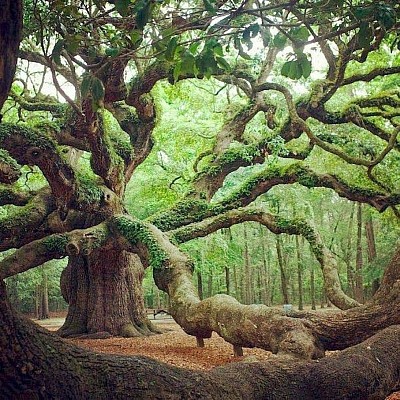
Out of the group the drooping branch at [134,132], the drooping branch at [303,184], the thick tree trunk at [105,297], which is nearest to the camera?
the drooping branch at [303,184]

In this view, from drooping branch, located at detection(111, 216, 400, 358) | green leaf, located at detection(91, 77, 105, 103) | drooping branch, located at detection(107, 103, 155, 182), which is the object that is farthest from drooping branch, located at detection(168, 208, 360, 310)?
green leaf, located at detection(91, 77, 105, 103)

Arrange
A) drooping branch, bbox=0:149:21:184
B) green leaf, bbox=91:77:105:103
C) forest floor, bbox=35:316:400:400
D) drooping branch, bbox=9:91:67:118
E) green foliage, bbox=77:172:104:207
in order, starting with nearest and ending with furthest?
1. green leaf, bbox=91:77:105:103
2. drooping branch, bbox=0:149:21:184
3. forest floor, bbox=35:316:400:400
4. green foliage, bbox=77:172:104:207
5. drooping branch, bbox=9:91:67:118

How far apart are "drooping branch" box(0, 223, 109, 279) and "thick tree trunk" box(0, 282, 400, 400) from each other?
296 inches

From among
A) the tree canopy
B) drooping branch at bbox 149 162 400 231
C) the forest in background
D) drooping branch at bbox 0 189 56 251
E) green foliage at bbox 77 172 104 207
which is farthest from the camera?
the forest in background

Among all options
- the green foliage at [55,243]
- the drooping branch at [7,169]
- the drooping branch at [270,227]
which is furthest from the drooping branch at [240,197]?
the drooping branch at [7,169]

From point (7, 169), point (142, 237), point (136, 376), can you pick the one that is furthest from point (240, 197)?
point (136, 376)

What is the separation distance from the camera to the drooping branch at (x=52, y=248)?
33.8ft

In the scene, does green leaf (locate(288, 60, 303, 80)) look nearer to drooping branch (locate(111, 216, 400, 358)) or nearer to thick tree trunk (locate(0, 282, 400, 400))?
thick tree trunk (locate(0, 282, 400, 400))

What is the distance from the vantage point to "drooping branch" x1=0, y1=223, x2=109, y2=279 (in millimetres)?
10297

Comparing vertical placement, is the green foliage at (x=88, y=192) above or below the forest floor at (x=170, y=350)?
above

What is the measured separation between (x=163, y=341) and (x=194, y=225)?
297cm

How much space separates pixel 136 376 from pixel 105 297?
10.4 m

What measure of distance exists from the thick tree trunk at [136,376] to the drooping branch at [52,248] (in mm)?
7513

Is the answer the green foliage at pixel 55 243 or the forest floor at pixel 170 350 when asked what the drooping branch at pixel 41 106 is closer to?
the green foliage at pixel 55 243
